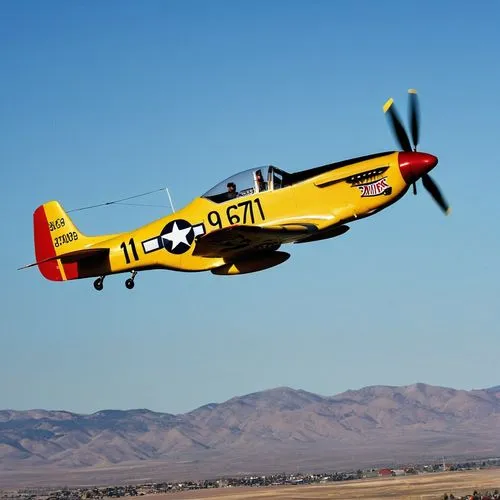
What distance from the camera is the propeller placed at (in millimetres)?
35500

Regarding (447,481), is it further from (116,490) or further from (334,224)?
(334,224)

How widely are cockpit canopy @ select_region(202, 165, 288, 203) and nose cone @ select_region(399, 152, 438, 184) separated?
4.06m

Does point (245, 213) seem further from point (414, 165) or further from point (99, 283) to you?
point (99, 283)

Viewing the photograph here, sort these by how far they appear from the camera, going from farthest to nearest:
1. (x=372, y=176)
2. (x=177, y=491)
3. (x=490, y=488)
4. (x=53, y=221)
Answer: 1. (x=177, y=491)
2. (x=490, y=488)
3. (x=53, y=221)
4. (x=372, y=176)

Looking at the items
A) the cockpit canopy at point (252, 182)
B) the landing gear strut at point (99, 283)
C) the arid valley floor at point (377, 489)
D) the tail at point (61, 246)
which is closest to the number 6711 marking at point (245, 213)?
the cockpit canopy at point (252, 182)

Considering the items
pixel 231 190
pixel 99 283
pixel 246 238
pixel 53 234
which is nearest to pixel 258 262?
pixel 246 238

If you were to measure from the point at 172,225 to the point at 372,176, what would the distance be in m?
7.81

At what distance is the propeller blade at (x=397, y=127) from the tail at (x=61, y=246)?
38.6ft

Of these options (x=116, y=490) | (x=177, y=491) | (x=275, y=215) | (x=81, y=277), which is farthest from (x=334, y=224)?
(x=116, y=490)

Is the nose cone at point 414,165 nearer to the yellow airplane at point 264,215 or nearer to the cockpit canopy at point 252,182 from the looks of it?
the yellow airplane at point 264,215

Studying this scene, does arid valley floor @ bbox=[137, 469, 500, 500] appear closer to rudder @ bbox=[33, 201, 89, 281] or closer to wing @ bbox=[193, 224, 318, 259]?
rudder @ bbox=[33, 201, 89, 281]

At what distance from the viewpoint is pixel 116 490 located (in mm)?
195750

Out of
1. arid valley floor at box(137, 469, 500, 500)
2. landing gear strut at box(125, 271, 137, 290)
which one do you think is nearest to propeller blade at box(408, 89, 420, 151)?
landing gear strut at box(125, 271, 137, 290)

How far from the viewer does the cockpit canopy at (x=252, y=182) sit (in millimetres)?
34625
